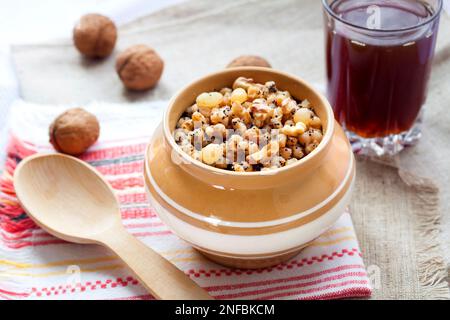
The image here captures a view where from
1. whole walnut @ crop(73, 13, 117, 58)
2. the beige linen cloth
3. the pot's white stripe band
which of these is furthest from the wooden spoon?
whole walnut @ crop(73, 13, 117, 58)

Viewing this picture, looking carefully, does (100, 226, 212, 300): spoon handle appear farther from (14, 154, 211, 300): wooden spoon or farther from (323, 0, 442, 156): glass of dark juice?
(323, 0, 442, 156): glass of dark juice

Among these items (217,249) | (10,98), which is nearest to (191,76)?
(10,98)

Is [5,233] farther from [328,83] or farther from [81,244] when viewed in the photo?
[328,83]

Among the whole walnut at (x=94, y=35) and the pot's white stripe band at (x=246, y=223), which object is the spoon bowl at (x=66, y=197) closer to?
the pot's white stripe band at (x=246, y=223)

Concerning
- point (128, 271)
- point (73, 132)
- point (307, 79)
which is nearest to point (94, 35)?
point (73, 132)

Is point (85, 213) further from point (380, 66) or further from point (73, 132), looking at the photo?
point (380, 66)
